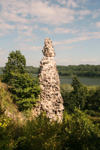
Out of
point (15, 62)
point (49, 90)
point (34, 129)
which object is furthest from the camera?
point (15, 62)

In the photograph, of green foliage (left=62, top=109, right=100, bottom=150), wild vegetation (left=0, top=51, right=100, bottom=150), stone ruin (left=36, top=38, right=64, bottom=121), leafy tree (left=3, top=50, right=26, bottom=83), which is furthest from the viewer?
leafy tree (left=3, top=50, right=26, bottom=83)

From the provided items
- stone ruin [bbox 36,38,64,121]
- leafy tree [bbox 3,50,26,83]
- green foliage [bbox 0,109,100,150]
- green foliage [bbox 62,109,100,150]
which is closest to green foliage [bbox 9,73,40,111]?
stone ruin [bbox 36,38,64,121]

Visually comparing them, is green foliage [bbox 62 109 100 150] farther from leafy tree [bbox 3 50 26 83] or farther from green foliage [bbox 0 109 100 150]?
leafy tree [bbox 3 50 26 83]

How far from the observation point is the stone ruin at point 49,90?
1156cm

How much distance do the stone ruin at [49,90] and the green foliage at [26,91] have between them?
0.85m

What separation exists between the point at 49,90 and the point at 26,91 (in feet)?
8.39

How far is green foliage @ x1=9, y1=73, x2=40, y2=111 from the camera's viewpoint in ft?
34.7

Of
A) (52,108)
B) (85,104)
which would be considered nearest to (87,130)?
(52,108)

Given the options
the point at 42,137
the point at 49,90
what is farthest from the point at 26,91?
A: the point at 42,137

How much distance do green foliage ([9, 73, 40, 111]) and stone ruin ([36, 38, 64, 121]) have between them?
851 millimetres

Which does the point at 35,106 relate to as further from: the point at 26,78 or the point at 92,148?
the point at 92,148

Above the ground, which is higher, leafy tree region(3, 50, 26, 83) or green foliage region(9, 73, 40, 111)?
leafy tree region(3, 50, 26, 83)

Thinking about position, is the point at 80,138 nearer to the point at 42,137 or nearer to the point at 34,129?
the point at 42,137

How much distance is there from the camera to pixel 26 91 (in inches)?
412
